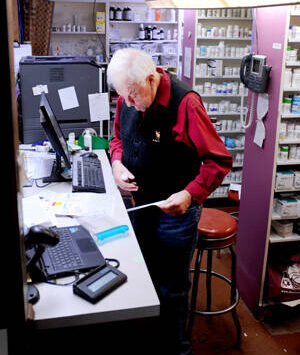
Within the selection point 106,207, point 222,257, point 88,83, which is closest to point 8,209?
point 106,207

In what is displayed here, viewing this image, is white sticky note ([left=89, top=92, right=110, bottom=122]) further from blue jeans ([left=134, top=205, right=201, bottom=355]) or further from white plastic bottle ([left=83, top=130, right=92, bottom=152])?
blue jeans ([left=134, top=205, right=201, bottom=355])

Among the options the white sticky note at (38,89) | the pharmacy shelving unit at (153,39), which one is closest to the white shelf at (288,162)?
the white sticky note at (38,89)

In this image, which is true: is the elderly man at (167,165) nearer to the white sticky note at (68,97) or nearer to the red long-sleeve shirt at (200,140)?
the red long-sleeve shirt at (200,140)

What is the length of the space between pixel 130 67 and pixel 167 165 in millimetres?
527

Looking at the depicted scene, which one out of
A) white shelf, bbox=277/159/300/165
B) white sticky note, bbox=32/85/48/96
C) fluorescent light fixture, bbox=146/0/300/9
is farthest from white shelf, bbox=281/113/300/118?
white sticky note, bbox=32/85/48/96

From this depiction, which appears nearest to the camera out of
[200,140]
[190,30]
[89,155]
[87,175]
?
[200,140]

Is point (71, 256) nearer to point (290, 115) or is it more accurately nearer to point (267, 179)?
point (267, 179)

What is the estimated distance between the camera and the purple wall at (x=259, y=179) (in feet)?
9.20

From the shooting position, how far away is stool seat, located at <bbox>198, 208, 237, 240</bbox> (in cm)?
255

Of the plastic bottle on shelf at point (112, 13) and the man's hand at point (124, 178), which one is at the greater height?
the plastic bottle on shelf at point (112, 13)

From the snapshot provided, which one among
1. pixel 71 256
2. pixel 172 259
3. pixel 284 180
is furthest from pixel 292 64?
pixel 71 256

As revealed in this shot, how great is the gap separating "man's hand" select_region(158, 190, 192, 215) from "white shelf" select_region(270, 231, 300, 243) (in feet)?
3.88

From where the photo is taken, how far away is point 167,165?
7.51 ft

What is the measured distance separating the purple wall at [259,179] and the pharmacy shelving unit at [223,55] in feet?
6.66
